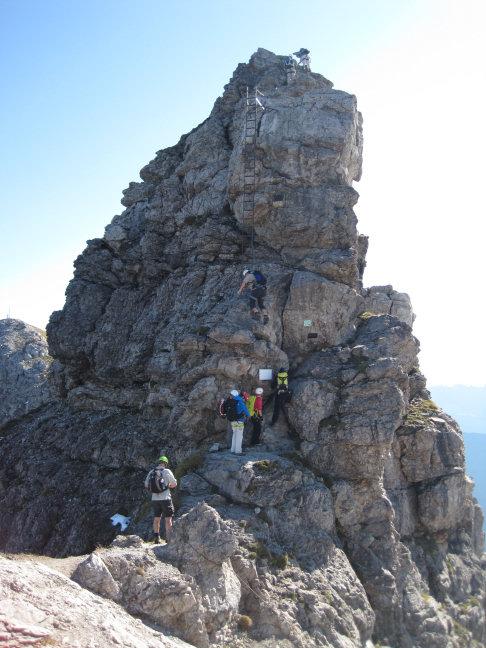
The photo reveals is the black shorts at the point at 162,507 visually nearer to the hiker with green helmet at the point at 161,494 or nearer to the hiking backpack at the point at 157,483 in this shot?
the hiker with green helmet at the point at 161,494

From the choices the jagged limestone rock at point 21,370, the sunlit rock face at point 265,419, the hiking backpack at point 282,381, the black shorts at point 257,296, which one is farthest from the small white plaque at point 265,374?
the jagged limestone rock at point 21,370

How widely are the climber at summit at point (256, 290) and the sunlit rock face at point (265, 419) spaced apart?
548mm

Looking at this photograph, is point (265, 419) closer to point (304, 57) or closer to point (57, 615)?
point (57, 615)

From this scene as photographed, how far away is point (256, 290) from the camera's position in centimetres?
2436

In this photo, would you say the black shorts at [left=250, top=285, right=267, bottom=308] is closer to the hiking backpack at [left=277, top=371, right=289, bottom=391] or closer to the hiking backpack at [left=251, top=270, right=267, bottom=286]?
the hiking backpack at [left=251, top=270, right=267, bottom=286]

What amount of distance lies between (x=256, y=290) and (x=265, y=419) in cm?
631

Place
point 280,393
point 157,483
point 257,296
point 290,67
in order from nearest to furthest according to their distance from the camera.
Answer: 1. point 157,483
2. point 280,393
3. point 257,296
4. point 290,67

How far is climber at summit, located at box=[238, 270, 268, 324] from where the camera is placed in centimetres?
2442

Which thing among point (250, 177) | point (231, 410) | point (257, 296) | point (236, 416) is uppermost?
point (250, 177)

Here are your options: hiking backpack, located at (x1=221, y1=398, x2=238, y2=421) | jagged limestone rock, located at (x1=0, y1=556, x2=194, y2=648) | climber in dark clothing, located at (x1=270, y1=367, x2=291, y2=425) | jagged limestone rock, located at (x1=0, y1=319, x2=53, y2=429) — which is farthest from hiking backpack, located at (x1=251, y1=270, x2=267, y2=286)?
jagged limestone rock, located at (x1=0, y1=319, x2=53, y2=429)

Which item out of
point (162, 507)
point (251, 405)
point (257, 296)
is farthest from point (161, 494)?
point (257, 296)

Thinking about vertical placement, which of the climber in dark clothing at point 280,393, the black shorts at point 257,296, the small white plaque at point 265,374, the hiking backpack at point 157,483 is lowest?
the hiking backpack at point 157,483

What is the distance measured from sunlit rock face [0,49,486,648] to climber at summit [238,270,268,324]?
55 cm

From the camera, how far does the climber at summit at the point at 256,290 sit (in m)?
24.4
